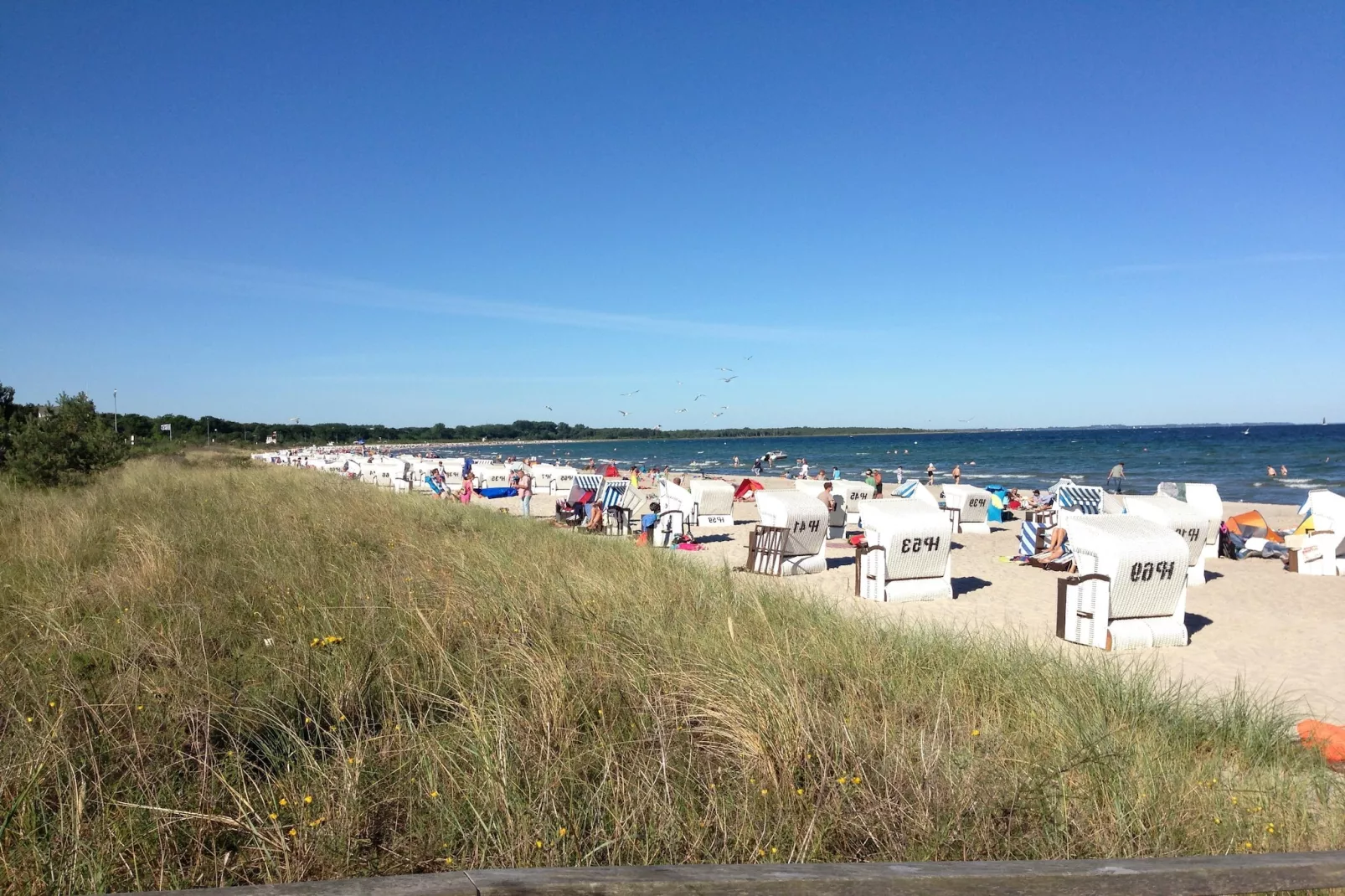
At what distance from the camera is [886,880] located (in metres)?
1.66

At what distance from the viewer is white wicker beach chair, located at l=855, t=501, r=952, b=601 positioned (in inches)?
405

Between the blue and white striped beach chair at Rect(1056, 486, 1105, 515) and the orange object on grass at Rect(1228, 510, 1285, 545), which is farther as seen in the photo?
the blue and white striped beach chair at Rect(1056, 486, 1105, 515)

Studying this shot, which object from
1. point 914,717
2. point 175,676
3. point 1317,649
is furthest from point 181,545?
point 1317,649

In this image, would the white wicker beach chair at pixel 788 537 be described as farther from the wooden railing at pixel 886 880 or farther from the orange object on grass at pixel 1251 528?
the wooden railing at pixel 886 880

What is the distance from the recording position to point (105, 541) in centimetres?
668

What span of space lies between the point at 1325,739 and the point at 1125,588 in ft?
11.7

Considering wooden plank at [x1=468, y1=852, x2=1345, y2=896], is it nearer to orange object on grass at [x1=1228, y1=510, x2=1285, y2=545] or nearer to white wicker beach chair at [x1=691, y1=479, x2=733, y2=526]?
orange object on grass at [x1=1228, y1=510, x2=1285, y2=545]

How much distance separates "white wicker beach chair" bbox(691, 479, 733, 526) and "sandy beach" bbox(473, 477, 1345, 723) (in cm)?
326

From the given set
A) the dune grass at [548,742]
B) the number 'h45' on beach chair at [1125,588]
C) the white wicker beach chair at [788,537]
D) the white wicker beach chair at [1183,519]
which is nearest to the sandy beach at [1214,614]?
the number 'h45' on beach chair at [1125,588]

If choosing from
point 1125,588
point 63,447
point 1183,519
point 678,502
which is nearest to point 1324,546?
point 1183,519

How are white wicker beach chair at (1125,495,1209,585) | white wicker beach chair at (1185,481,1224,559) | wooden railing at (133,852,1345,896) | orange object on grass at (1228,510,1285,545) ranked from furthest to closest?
orange object on grass at (1228,510,1285,545) → white wicker beach chair at (1185,481,1224,559) → white wicker beach chair at (1125,495,1209,585) → wooden railing at (133,852,1345,896)

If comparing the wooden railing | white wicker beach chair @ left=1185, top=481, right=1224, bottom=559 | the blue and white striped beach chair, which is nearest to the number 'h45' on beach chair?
the wooden railing

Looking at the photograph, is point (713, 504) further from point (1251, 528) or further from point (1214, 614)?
point (1214, 614)

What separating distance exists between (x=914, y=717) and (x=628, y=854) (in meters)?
1.58
